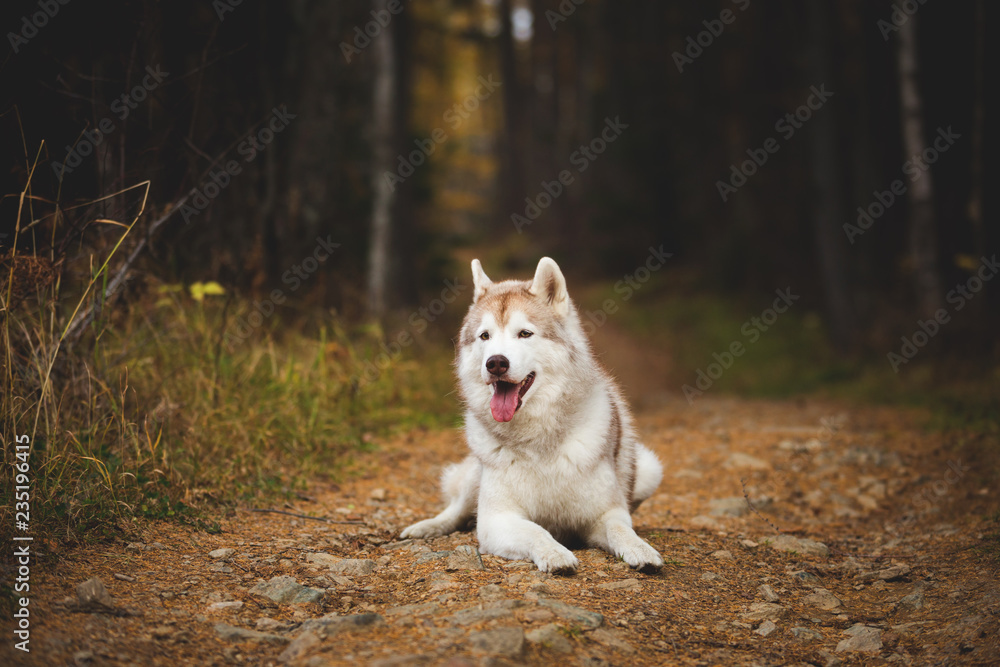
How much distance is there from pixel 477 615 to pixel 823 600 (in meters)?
1.95

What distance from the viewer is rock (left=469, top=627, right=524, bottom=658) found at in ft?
9.07

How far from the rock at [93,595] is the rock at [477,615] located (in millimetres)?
1514

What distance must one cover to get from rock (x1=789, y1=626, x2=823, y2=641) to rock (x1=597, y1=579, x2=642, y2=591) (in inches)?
29.6

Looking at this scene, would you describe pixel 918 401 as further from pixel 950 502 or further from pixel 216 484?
pixel 216 484

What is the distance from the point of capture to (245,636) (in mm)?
2963

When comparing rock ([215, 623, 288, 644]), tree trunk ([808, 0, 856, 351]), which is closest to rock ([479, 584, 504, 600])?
rock ([215, 623, 288, 644])

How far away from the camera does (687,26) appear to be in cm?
1930

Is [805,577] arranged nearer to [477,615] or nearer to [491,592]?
[491,592]

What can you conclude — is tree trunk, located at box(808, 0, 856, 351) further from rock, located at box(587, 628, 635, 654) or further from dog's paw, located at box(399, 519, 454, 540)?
rock, located at box(587, 628, 635, 654)

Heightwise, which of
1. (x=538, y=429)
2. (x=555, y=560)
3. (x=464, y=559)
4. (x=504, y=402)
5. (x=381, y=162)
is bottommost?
(x=464, y=559)

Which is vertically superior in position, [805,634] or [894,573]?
[894,573]

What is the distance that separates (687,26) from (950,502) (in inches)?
672

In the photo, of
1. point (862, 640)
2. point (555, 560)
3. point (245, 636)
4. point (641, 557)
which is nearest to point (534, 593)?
point (555, 560)

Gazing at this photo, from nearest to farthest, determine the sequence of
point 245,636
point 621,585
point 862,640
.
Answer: point 245,636
point 862,640
point 621,585
